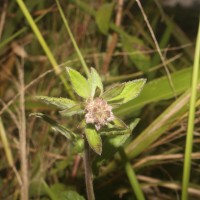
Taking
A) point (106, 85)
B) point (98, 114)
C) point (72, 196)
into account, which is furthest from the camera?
point (106, 85)

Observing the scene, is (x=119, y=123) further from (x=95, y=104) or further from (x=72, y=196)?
(x=72, y=196)

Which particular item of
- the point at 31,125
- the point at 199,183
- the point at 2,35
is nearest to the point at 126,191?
the point at 199,183

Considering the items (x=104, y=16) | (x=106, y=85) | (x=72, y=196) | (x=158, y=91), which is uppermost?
(x=104, y=16)

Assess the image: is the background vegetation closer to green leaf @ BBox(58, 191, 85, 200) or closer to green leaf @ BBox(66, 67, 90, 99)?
green leaf @ BBox(58, 191, 85, 200)

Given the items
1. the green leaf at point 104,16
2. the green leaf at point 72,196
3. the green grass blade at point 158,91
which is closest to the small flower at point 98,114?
the green leaf at point 72,196

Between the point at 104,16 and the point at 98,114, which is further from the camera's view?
the point at 104,16

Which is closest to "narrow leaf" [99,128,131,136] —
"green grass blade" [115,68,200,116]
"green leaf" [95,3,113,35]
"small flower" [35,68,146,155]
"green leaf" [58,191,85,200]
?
"small flower" [35,68,146,155]

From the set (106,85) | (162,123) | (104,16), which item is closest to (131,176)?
(162,123)

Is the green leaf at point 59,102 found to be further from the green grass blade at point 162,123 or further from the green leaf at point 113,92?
the green grass blade at point 162,123
